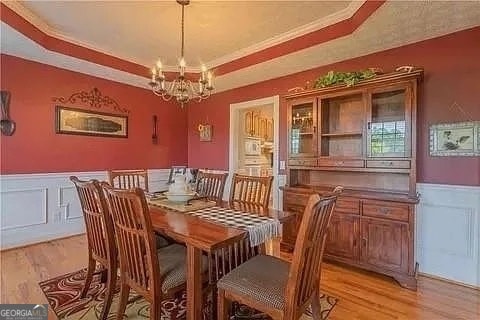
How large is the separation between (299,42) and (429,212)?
2239mm

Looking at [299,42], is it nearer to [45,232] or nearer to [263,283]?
[263,283]

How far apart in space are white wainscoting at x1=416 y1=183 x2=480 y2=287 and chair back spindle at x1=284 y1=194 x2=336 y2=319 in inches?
71.7

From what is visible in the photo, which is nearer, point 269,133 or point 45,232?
point 45,232

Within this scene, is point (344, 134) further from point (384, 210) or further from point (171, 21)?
point (171, 21)

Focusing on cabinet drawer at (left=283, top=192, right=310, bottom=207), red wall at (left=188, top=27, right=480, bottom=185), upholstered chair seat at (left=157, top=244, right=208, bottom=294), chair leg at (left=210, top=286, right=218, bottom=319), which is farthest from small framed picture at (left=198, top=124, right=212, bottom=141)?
chair leg at (left=210, top=286, right=218, bottom=319)

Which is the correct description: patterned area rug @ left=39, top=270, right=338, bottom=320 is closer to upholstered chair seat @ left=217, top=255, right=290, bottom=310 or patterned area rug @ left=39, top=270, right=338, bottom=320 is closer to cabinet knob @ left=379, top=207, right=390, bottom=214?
upholstered chair seat @ left=217, top=255, right=290, bottom=310

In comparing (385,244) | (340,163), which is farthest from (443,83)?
(385,244)

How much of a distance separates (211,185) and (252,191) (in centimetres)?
56

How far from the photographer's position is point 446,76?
2.58 m

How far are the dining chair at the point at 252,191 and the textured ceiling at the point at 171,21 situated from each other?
1.63 m

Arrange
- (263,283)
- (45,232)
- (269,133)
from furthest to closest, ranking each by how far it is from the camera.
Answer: (269,133) < (45,232) < (263,283)

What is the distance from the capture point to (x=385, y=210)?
2.53m

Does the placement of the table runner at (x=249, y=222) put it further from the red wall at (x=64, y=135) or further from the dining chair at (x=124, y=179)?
the red wall at (x=64, y=135)

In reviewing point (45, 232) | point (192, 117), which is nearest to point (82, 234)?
point (45, 232)
